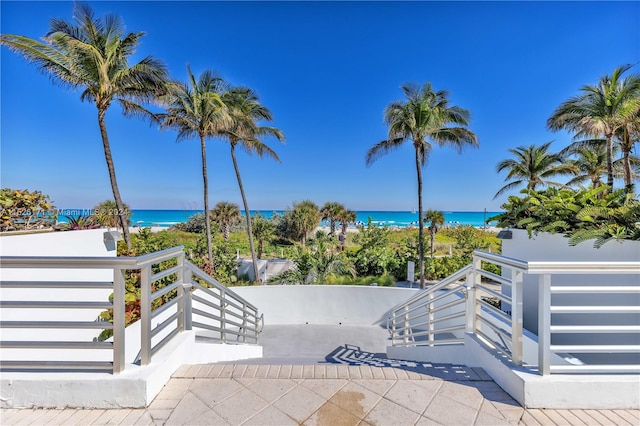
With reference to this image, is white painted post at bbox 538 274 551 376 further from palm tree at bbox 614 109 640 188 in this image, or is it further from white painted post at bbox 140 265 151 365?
palm tree at bbox 614 109 640 188

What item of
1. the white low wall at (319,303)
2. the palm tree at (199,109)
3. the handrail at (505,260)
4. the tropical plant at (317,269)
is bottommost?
the white low wall at (319,303)

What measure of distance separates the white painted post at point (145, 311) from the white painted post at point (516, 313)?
2.52 m

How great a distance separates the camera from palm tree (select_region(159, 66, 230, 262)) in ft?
32.1

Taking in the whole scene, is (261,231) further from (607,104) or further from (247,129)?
(607,104)

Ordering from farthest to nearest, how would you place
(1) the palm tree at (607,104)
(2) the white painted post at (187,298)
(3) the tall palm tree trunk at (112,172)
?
1. (1) the palm tree at (607,104)
2. (3) the tall palm tree trunk at (112,172)
3. (2) the white painted post at (187,298)

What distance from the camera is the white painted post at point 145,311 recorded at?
1.77 meters

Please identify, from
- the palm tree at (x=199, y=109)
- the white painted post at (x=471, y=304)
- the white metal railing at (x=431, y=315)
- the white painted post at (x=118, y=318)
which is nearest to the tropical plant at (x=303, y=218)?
the palm tree at (x=199, y=109)

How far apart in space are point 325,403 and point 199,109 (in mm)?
10641

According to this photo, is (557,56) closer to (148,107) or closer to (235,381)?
(235,381)

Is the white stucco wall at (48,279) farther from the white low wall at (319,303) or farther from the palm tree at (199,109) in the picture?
the palm tree at (199,109)

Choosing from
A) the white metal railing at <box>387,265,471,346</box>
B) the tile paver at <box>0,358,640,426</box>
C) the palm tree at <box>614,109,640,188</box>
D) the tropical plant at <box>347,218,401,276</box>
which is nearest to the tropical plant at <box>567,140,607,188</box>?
the palm tree at <box>614,109,640,188</box>

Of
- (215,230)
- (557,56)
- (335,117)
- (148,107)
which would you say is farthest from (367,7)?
(215,230)

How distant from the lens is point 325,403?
1.73 metres

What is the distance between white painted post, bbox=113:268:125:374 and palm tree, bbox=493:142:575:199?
56.4 feet
